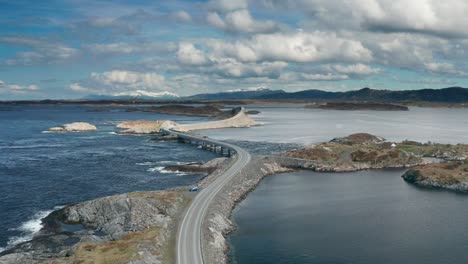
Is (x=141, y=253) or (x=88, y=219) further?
(x=88, y=219)

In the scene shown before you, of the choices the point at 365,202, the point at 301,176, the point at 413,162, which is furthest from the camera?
the point at 413,162

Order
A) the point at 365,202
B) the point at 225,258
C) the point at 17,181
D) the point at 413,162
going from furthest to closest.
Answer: the point at 413,162 < the point at 17,181 < the point at 365,202 < the point at 225,258

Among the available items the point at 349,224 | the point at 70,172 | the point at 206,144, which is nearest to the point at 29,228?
the point at 70,172

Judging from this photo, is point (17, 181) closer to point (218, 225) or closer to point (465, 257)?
point (218, 225)

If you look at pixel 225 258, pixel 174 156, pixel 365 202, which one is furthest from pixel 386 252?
pixel 174 156

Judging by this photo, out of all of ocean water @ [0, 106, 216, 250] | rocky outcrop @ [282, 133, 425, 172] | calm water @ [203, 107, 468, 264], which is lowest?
calm water @ [203, 107, 468, 264]

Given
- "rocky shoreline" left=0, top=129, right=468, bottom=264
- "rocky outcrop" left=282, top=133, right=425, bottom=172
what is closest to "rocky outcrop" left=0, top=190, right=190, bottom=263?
"rocky shoreline" left=0, top=129, right=468, bottom=264

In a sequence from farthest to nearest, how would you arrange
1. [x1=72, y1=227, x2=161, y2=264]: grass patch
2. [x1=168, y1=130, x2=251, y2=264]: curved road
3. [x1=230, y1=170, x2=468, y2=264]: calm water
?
[x1=230, y1=170, x2=468, y2=264]: calm water → [x1=168, y1=130, x2=251, y2=264]: curved road → [x1=72, y1=227, x2=161, y2=264]: grass patch

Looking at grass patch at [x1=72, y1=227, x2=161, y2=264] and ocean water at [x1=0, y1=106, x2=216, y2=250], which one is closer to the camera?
grass patch at [x1=72, y1=227, x2=161, y2=264]

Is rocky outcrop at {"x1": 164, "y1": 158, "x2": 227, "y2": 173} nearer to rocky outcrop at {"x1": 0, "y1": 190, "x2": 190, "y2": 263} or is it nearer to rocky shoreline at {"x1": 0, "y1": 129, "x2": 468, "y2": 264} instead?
rocky shoreline at {"x1": 0, "y1": 129, "x2": 468, "y2": 264}
